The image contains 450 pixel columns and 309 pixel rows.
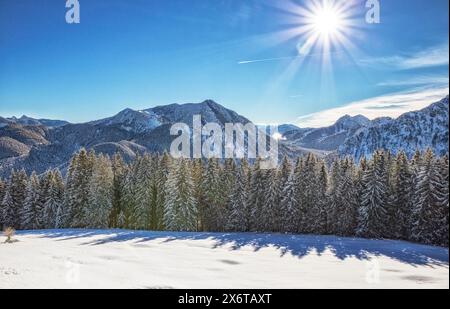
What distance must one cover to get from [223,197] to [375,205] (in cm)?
2011

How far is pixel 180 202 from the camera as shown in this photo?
49.6 meters

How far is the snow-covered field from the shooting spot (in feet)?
47.6

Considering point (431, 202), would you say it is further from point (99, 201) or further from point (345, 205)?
point (99, 201)

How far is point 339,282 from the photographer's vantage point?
15125 mm

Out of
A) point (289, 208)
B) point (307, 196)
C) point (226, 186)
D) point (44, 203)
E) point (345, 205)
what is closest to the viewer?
point (345, 205)

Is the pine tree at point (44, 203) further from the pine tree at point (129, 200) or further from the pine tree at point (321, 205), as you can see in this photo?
the pine tree at point (321, 205)

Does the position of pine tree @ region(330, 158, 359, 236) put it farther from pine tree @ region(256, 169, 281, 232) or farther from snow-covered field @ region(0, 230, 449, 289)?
snow-covered field @ region(0, 230, 449, 289)

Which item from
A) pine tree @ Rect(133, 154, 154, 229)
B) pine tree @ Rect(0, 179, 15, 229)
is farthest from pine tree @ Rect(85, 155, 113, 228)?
pine tree @ Rect(0, 179, 15, 229)

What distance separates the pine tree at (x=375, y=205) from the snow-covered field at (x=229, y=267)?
7716mm

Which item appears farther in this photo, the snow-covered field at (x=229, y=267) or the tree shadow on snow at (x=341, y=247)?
the tree shadow on snow at (x=341, y=247)

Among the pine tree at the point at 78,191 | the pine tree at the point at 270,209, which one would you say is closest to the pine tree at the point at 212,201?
the pine tree at the point at 270,209

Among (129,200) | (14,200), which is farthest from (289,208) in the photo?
(14,200)

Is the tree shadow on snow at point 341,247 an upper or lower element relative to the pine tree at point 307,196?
lower

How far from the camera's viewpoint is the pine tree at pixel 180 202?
4894 cm
